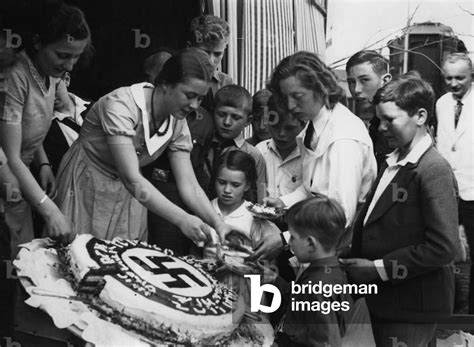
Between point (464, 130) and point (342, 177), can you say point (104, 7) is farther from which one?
point (464, 130)

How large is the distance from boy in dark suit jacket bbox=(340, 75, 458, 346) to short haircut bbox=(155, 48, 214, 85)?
79 centimetres

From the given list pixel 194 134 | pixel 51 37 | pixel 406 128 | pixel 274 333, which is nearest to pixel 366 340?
pixel 274 333

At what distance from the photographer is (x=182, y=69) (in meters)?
3.40

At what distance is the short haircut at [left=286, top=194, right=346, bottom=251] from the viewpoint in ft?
10.8

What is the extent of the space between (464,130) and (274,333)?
130 cm

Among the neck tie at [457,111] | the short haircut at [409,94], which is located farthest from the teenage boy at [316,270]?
the neck tie at [457,111]

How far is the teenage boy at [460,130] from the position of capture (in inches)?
147

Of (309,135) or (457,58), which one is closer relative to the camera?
(309,135)

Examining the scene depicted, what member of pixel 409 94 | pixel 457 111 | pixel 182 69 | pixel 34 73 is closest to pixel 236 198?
pixel 182 69

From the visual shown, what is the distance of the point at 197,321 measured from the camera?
10.3 ft

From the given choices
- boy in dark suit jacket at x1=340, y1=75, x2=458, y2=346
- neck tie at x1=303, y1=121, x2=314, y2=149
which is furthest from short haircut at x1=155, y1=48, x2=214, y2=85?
boy in dark suit jacket at x1=340, y1=75, x2=458, y2=346

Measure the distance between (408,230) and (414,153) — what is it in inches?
12.7
